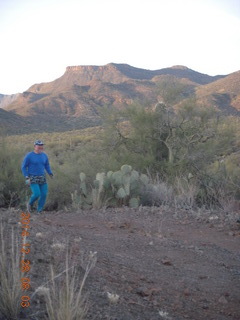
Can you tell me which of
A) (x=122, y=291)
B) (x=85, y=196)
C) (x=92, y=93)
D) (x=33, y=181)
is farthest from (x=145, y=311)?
(x=92, y=93)

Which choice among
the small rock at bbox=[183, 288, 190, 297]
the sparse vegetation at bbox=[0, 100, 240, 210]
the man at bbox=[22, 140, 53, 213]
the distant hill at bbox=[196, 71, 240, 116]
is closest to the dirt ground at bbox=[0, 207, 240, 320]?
the small rock at bbox=[183, 288, 190, 297]

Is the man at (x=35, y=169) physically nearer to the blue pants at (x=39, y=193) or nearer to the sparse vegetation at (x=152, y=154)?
the blue pants at (x=39, y=193)

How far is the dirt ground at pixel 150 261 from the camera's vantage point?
12.8ft

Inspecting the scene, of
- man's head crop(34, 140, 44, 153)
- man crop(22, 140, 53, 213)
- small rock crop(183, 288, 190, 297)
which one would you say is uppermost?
man's head crop(34, 140, 44, 153)

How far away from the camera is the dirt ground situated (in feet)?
12.8

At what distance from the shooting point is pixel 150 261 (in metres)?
5.61

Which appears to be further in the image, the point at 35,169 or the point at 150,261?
the point at 35,169

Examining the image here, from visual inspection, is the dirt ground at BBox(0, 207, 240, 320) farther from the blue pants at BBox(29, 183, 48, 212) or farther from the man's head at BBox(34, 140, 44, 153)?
the man's head at BBox(34, 140, 44, 153)

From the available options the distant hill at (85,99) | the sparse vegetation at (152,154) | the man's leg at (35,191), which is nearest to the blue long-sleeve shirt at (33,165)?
the man's leg at (35,191)

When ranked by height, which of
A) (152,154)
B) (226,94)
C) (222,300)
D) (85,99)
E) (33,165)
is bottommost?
(222,300)

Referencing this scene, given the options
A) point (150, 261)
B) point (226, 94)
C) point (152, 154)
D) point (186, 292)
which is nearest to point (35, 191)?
point (150, 261)

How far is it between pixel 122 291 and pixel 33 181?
207 inches

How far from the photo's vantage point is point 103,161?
14.3m

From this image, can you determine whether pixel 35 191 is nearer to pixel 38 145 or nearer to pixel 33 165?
pixel 33 165
